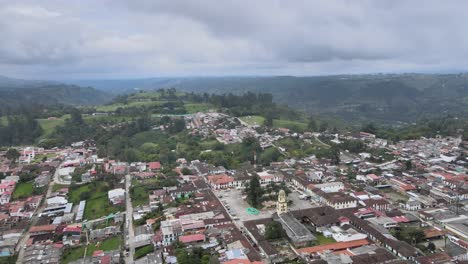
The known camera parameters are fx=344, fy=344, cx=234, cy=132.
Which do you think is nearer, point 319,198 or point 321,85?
point 319,198

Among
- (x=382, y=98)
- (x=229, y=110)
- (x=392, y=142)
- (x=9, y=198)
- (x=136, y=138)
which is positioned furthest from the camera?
(x=382, y=98)

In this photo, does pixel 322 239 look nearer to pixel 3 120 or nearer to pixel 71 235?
pixel 71 235

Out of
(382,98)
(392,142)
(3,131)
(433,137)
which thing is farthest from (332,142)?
(382,98)

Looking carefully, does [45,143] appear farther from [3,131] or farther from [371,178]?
[371,178]

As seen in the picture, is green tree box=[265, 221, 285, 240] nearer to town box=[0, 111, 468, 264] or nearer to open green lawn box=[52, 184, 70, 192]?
town box=[0, 111, 468, 264]

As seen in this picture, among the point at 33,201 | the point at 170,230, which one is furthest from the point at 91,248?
the point at 33,201
